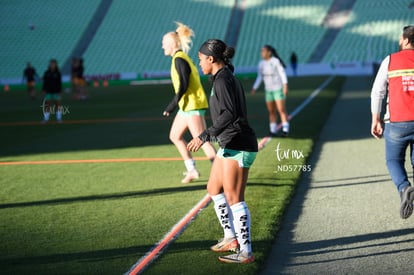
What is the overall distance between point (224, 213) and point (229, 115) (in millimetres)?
948

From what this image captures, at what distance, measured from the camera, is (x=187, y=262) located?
561 centimetres

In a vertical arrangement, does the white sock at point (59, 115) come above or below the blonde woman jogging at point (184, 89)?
above

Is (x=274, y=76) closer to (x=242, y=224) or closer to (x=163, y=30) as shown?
(x=242, y=224)

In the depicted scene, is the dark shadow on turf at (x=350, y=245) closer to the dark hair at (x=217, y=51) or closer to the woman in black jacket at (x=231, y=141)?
the woman in black jacket at (x=231, y=141)

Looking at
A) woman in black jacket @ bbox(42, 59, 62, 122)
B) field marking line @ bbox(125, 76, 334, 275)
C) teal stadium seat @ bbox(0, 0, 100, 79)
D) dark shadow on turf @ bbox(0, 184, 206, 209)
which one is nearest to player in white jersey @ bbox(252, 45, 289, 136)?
dark shadow on turf @ bbox(0, 184, 206, 209)

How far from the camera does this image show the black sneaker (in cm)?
649

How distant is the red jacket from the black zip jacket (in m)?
1.81

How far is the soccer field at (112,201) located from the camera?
579 cm

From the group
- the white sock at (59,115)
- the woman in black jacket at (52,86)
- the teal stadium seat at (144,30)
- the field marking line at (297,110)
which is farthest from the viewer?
the teal stadium seat at (144,30)

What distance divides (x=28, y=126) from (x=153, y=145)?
646 centimetres

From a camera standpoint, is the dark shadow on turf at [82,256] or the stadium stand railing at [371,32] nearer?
the dark shadow on turf at [82,256]

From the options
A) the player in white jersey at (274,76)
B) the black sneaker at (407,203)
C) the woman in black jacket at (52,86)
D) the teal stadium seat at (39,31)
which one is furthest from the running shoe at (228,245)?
the teal stadium seat at (39,31)

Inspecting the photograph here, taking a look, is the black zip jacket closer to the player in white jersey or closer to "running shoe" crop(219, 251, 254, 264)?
"running shoe" crop(219, 251, 254, 264)

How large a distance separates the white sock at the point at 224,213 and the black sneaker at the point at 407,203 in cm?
166
